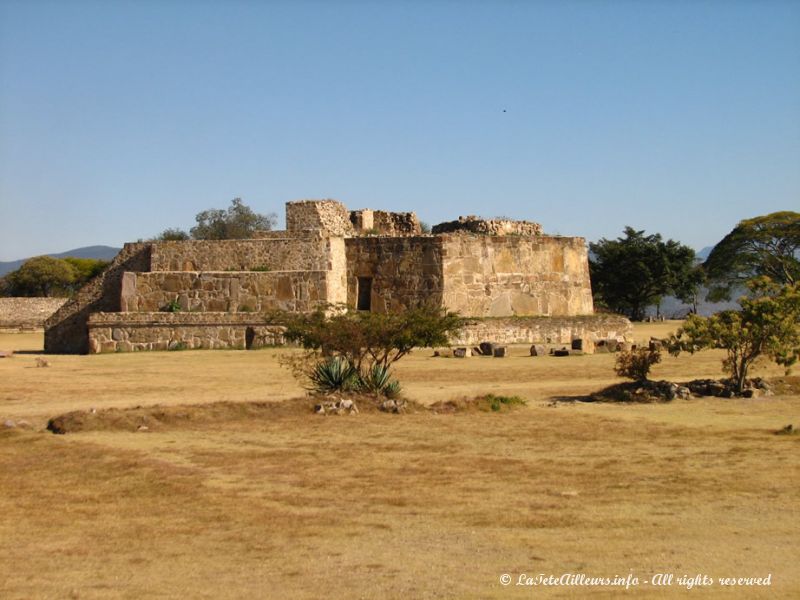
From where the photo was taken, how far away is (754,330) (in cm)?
1519

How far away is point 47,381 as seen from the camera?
1672 cm

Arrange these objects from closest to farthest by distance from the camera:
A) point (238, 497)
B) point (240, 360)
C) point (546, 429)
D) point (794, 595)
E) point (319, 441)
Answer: point (794, 595), point (238, 497), point (319, 441), point (546, 429), point (240, 360)

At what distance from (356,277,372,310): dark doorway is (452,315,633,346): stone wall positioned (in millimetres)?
2869

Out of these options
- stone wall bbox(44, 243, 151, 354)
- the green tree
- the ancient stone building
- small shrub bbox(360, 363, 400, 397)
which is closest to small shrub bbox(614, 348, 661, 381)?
small shrub bbox(360, 363, 400, 397)

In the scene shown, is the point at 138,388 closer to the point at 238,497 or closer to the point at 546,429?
the point at 546,429

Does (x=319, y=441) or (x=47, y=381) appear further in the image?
(x=47, y=381)

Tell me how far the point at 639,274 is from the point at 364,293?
2257 centimetres

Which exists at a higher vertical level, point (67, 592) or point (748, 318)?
point (748, 318)

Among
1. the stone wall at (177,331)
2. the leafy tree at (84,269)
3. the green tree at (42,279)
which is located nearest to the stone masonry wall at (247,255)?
the stone wall at (177,331)

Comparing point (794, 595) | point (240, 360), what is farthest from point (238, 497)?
point (240, 360)

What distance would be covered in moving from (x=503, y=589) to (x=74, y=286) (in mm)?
60179

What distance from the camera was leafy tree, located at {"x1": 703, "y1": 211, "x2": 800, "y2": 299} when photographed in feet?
153

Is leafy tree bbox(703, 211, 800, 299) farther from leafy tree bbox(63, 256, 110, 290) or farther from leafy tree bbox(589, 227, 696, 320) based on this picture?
leafy tree bbox(63, 256, 110, 290)

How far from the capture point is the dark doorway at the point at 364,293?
2500 centimetres
